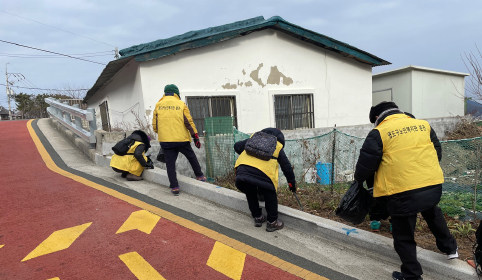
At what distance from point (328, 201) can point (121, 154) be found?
343cm

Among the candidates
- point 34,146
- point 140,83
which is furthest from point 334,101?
point 34,146

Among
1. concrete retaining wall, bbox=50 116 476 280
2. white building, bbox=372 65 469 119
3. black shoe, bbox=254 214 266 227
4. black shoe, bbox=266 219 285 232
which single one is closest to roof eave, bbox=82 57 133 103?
concrete retaining wall, bbox=50 116 476 280

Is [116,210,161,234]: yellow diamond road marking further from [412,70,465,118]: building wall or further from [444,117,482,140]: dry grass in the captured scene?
[412,70,465,118]: building wall

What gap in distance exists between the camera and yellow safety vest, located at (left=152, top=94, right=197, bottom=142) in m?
4.42

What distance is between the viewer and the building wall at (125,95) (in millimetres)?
7855

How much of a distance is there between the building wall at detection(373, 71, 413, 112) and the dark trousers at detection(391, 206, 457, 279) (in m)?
10.9

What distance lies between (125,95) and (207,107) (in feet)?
9.09

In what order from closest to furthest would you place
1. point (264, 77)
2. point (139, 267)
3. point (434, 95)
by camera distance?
point (139, 267), point (264, 77), point (434, 95)

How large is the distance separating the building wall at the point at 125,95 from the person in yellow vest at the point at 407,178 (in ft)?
21.2

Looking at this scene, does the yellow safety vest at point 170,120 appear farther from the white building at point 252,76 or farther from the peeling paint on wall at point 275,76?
the peeling paint on wall at point 275,76

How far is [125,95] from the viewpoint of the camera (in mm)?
8969

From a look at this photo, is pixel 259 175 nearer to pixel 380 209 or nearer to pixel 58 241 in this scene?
pixel 380 209

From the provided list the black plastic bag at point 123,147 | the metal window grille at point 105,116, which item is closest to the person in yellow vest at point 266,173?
the black plastic bag at point 123,147

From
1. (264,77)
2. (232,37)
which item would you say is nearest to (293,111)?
(264,77)
